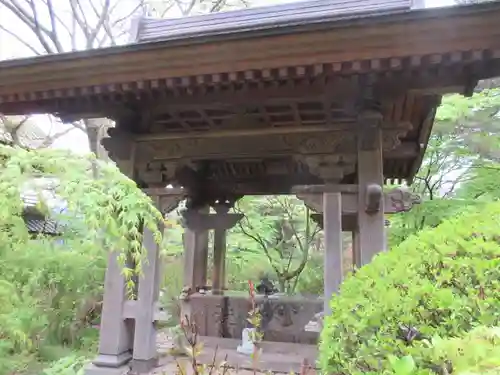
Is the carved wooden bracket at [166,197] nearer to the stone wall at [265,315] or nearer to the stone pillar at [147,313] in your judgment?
the stone pillar at [147,313]

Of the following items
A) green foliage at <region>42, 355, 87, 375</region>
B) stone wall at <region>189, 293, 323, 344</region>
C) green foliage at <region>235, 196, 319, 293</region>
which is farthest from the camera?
green foliage at <region>235, 196, 319, 293</region>

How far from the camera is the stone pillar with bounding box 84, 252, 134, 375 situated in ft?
12.6

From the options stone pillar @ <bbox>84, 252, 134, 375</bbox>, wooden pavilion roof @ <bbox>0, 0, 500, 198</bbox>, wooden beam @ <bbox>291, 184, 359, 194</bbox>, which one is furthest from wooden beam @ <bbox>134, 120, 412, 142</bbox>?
stone pillar @ <bbox>84, 252, 134, 375</bbox>

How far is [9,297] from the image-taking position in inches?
100

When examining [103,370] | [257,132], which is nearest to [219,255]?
[103,370]

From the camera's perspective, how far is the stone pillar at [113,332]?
151 inches

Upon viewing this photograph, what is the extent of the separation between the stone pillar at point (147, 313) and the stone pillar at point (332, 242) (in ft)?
5.07

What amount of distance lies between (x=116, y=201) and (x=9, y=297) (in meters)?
1.19

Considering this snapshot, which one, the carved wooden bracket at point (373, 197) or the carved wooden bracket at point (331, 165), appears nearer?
the carved wooden bracket at point (373, 197)

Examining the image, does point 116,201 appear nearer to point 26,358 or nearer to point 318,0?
point 26,358

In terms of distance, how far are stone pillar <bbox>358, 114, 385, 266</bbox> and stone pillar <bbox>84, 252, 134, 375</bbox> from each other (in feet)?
7.27

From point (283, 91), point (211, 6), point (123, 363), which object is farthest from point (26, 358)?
point (211, 6)

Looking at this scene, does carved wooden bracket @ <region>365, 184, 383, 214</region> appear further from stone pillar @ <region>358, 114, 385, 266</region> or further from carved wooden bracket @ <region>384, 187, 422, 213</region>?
carved wooden bracket @ <region>384, 187, 422, 213</region>

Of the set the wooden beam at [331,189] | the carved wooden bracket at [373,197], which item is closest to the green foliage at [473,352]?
the carved wooden bracket at [373,197]
